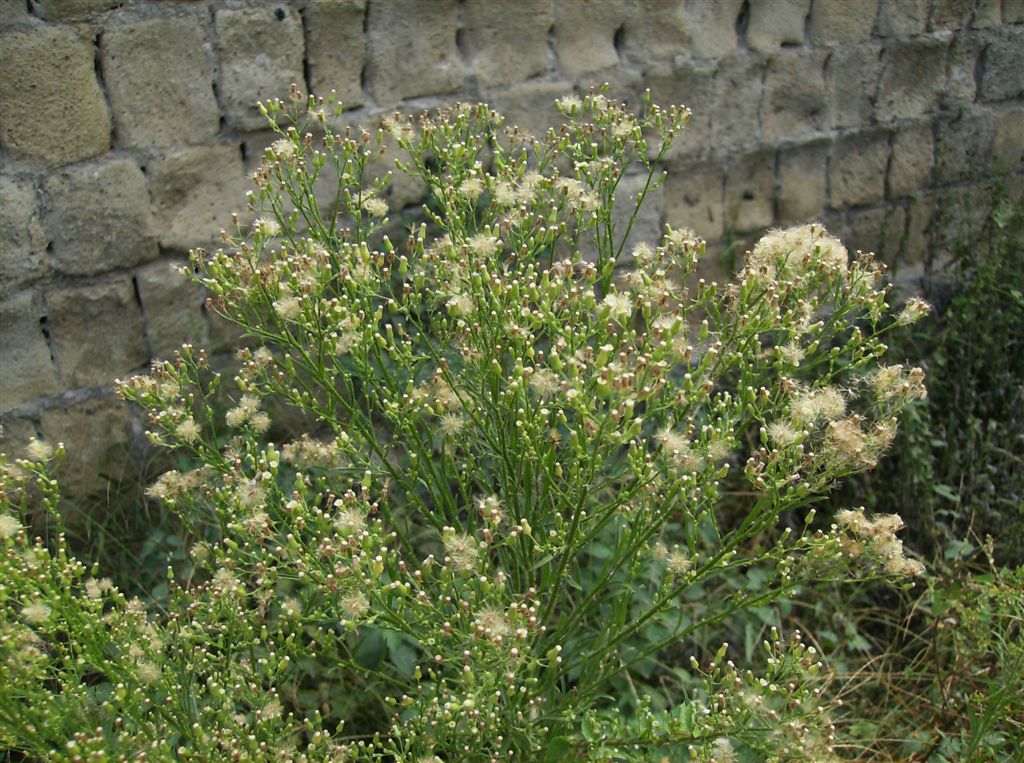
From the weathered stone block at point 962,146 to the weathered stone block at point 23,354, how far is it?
12.4ft

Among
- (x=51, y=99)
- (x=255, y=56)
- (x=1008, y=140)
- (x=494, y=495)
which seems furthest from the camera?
(x=1008, y=140)

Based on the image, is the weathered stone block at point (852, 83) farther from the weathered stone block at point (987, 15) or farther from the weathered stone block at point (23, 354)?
the weathered stone block at point (23, 354)

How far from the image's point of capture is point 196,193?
3.20 meters

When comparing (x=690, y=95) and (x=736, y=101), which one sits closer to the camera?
(x=690, y=95)

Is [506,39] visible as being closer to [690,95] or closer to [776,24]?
[690,95]

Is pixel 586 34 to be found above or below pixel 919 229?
above

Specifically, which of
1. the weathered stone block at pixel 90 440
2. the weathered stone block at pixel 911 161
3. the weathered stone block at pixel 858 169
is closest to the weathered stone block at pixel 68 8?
the weathered stone block at pixel 90 440

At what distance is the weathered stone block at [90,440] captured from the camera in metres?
3.15

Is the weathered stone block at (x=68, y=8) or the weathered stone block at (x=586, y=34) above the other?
the weathered stone block at (x=68, y=8)

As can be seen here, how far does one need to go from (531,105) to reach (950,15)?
2097 millimetres

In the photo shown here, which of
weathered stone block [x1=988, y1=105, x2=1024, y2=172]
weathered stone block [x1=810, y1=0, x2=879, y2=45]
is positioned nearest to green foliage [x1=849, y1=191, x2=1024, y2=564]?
weathered stone block [x1=988, y1=105, x2=1024, y2=172]

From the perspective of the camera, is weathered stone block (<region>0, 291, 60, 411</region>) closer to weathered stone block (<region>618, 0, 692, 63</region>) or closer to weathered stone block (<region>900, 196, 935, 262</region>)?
weathered stone block (<region>618, 0, 692, 63</region>)

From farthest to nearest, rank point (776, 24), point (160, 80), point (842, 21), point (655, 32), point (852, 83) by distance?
1. point (852, 83)
2. point (842, 21)
3. point (776, 24)
4. point (655, 32)
5. point (160, 80)

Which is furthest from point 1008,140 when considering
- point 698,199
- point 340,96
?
point 340,96
